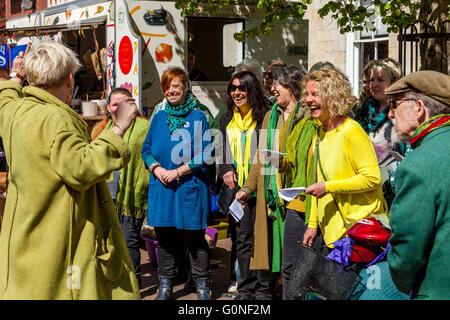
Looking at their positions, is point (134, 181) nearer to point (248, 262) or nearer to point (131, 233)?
point (131, 233)

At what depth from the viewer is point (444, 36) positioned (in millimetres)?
6168

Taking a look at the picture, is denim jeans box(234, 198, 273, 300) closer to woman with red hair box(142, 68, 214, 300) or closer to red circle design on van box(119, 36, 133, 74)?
woman with red hair box(142, 68, 214, 300)

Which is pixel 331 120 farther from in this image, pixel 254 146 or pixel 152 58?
pixel 152 58

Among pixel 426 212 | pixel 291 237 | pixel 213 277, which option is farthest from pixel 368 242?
pixel 213 277

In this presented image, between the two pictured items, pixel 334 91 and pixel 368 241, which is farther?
pixel 334 91

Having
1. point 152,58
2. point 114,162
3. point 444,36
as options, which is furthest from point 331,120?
point 152,58

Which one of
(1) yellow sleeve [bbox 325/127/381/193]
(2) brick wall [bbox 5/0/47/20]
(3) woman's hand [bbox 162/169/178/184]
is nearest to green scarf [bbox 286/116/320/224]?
(1) yellow sleeve [bbox 325/127/381/193]

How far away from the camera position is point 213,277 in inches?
249

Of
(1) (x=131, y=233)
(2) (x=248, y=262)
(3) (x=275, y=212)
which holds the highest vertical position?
(3) (x=275, y=212)

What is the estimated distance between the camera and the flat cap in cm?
244

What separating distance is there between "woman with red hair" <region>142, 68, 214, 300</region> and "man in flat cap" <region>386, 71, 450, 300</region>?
3045 mm

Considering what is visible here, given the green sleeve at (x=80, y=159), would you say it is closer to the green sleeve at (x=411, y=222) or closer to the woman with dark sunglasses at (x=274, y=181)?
the green sleeve at (x=411, y=222)

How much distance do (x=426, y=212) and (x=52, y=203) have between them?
1.71 metres

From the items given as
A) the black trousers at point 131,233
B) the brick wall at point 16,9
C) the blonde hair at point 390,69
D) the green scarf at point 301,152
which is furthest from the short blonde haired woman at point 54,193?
the brick wall at point 16,9
